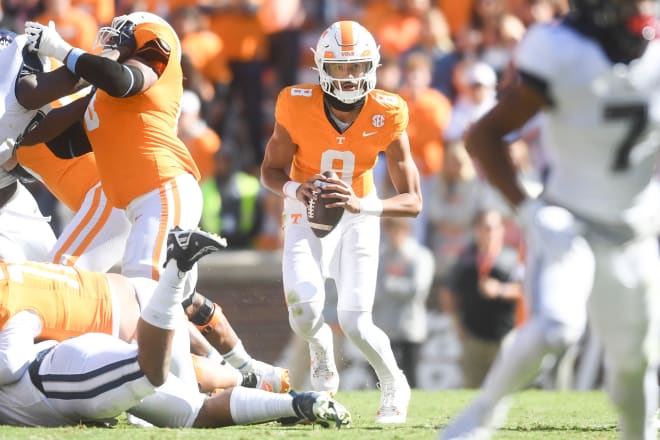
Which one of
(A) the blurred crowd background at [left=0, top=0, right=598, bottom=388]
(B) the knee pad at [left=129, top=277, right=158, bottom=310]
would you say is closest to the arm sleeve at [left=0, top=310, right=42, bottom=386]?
(B) the knee pad at [left=129, top=277, right=158, bottom=310]

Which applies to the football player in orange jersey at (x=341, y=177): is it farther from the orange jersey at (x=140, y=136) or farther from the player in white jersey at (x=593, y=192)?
the player in white jersey at (x=593, y=192)

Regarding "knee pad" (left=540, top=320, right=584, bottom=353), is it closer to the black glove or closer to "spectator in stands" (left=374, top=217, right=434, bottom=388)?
the black glove

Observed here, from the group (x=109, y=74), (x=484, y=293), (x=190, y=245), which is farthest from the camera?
(x=484, y=293)

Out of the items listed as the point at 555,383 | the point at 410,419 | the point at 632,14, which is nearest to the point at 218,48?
the point at 555,383

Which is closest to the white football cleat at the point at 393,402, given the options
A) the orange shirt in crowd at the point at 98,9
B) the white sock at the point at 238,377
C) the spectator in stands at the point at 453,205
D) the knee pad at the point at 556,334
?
the white sock at the point at 238,377

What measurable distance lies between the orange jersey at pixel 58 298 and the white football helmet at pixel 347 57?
5.53 ft

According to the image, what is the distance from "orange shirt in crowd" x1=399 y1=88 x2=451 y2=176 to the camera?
34.9 feet

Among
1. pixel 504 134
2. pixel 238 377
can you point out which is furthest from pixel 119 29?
pixel 504 134

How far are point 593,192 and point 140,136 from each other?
116 inches

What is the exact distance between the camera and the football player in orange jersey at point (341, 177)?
681cm

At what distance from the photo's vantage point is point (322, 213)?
21.7 feet

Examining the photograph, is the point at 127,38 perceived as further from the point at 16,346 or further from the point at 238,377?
the point at 16,346

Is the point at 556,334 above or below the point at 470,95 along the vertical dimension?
below

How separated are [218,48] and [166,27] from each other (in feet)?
15.7
